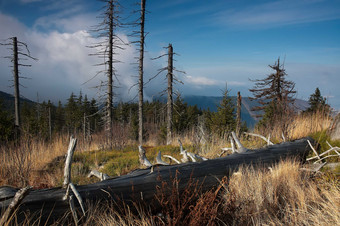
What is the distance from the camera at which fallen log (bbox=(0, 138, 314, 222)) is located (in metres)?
2.22

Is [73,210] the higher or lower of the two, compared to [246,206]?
higher

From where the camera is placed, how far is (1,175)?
4.85 metres

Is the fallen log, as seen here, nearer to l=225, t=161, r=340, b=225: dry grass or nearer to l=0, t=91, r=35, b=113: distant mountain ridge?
l=225, t=161, r=340, b=225: dry grass

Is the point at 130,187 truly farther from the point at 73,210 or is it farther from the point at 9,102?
the point at 9,102

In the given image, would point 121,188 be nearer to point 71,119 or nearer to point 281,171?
point 281,171

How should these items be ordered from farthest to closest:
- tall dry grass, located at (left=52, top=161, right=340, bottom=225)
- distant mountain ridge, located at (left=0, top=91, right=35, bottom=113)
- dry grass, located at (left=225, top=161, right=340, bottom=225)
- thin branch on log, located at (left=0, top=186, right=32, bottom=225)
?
distant mountain ridge, located at (left=0, top=91, right=35, bottom=113)
dry grass, located at (left=225, top=161, right=340, bottom=225)
tall dry grass, located at (left=52, top=161, right=340, bottom=225)
thin branch on log, located at (left=0, top=186, right=32, bottom=225)

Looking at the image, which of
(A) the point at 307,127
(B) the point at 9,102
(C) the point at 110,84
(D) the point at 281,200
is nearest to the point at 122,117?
(C) the point at 110,84

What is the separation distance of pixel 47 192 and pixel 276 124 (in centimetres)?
815

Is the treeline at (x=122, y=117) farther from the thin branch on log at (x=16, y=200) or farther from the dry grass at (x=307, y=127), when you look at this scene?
the thin branch on log at (x=16, y=200)

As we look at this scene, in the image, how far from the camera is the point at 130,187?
286cm

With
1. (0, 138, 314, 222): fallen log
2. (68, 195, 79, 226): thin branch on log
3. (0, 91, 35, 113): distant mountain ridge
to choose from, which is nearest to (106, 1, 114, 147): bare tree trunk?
(0, 91, 35, 113): distant mountain ridge

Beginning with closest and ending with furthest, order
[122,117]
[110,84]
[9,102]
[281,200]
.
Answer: [281,200], [110,84], [122,117], [9,102]

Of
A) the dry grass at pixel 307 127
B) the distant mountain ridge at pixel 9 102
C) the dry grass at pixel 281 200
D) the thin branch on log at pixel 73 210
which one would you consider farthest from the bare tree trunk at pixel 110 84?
the thin branch on log at pixel 73 210

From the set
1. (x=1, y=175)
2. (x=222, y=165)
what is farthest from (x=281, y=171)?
(x=1, y=175)
